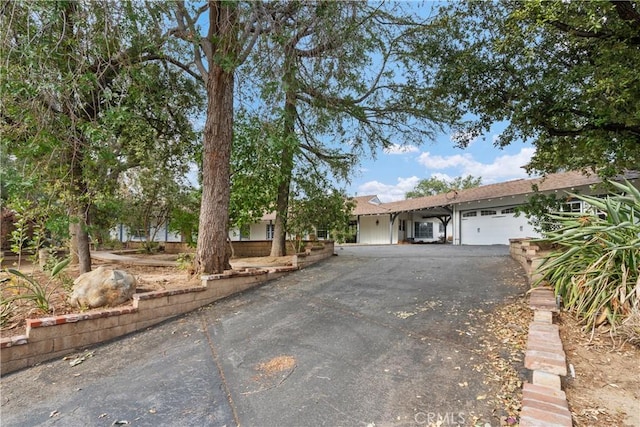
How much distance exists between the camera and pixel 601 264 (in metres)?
3.67

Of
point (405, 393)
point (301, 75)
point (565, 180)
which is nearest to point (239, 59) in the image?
point (301, 75)

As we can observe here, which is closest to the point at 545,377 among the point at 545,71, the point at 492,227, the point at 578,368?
the point at 578,368

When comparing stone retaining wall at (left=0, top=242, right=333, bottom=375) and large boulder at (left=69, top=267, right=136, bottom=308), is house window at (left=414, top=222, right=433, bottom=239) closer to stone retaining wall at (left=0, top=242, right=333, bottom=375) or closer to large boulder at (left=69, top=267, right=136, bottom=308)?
Answer: stone retaining wall at (left=0, top=242, right=333, bottom=375)

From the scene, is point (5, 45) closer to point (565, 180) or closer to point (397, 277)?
point (397, 277)

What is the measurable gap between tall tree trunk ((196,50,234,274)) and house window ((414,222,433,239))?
20.4m

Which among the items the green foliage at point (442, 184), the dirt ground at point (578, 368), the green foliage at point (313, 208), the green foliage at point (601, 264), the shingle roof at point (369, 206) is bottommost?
the dirt ground at point (578, 368)

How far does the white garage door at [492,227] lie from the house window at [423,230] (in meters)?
6.47

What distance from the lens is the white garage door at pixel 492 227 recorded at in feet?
49.9

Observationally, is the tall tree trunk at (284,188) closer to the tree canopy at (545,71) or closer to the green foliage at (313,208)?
the green foliage at (313,208)

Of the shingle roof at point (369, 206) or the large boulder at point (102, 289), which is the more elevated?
the shingle roof at point (369, 206)

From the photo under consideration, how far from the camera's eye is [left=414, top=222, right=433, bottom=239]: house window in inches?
974

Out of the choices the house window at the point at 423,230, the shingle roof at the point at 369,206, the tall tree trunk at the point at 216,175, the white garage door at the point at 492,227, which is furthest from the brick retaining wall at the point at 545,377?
the house window at the point at 423,230

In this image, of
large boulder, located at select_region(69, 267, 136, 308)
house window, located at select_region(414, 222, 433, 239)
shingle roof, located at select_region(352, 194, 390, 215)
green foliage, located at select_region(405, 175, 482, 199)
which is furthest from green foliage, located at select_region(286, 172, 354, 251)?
green foliage, located at select_region(405, 175, 482, 199)

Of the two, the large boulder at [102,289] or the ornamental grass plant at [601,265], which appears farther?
the large boulder at [102,289]
